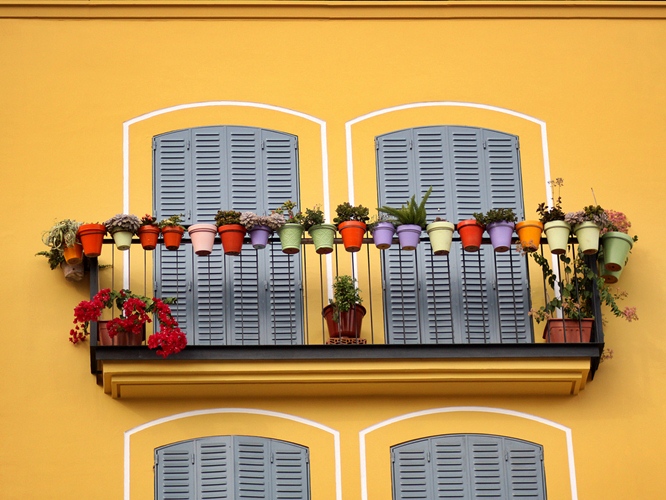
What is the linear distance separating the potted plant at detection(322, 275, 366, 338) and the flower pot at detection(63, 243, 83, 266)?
2.22m

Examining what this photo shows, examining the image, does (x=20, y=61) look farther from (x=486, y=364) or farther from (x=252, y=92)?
(x=486, y=364)

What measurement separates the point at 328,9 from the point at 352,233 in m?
2.79

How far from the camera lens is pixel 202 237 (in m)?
15.8

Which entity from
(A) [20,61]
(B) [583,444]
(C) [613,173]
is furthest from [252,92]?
(B) [583,444]

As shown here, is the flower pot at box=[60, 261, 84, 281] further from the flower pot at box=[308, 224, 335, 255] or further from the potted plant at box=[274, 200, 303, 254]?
the flower pot at box=[308, 224, 335, 255]

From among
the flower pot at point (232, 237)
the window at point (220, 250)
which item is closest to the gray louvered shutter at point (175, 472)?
the window at point (220, 250)

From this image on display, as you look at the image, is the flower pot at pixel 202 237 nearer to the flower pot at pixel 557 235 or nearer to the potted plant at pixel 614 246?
the flower pot at pixel 557 235

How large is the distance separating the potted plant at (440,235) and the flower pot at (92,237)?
9.39ft

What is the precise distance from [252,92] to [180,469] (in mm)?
3780

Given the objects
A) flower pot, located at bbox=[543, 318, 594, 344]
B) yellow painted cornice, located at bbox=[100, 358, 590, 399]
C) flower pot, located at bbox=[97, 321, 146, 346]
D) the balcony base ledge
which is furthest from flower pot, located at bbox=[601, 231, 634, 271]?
flower pot, located at bbox=[97, 321, 146, 346]

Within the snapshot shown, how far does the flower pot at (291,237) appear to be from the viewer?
51.6 ft

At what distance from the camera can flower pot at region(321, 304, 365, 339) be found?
15.8m

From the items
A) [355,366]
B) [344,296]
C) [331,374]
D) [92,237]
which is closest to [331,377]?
[331,374]

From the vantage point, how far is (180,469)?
15.5 meters
